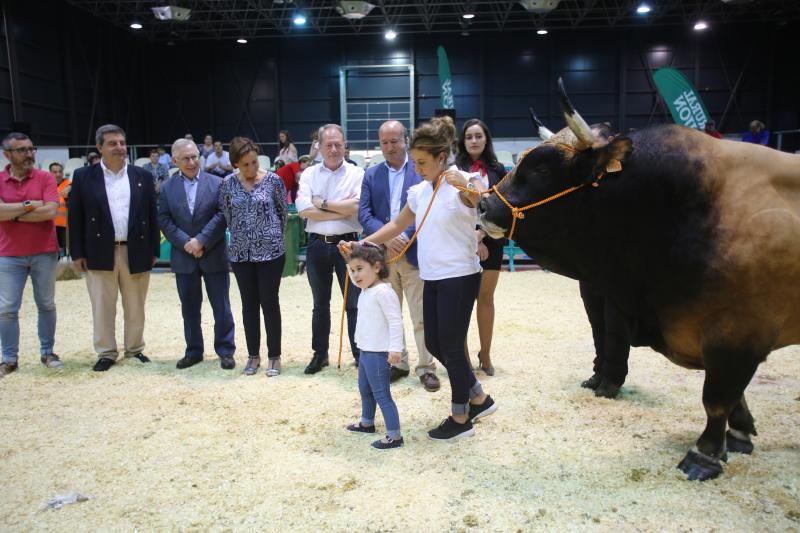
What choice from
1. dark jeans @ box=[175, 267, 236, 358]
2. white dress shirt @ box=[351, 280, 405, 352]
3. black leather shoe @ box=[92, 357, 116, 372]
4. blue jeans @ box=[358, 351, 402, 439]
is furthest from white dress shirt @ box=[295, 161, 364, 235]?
black leather shoe @ box=[92, 357, 116, 372]

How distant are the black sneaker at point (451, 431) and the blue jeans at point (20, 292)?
4151 mm

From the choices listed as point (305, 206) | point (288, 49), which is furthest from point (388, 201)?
point (288, 49)

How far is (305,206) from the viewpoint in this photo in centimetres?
548

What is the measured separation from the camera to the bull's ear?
10.6 feet

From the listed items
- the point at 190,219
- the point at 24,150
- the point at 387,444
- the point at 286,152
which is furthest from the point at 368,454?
the point at 286,152

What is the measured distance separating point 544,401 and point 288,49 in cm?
2249

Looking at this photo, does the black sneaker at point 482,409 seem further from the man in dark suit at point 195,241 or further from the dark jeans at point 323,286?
the man in dark suit at point 195,241

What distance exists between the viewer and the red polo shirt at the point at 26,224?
5605mm

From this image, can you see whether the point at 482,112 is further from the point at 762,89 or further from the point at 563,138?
the point at 563,138

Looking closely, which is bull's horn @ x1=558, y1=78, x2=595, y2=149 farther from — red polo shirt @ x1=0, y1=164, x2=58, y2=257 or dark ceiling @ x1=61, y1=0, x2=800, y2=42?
dark ceiling @ x1=61, y1=0, x2=800, y2=42

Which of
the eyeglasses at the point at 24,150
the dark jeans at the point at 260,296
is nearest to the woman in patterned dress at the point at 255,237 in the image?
the dark jeans at the point at 260,296

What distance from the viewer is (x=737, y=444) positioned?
374cm

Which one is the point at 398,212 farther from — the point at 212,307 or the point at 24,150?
the point at 24,150

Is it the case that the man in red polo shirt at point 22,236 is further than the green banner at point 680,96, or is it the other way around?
the green banner at point 680,96
